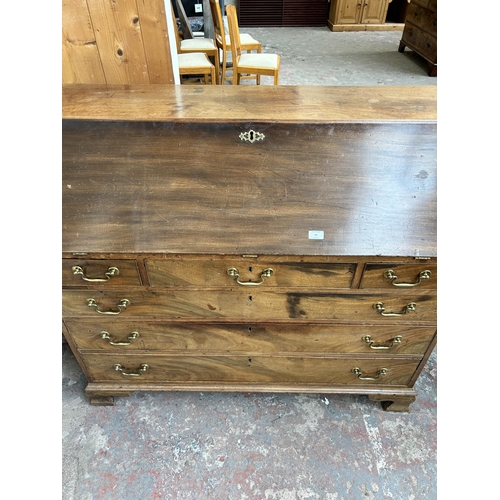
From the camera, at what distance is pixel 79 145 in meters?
1.31

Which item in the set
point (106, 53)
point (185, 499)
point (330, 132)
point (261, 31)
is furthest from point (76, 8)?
point (261, 31)

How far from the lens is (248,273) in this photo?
4.00 feet

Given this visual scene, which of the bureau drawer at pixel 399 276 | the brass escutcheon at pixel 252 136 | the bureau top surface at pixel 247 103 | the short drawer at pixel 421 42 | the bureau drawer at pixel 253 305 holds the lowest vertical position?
the bureau drawer at pixel 253 305

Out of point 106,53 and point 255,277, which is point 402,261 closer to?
point 255,277

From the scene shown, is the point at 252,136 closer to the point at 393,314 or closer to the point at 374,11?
the point at 393,314

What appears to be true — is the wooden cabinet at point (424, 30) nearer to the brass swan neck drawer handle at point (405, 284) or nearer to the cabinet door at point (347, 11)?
the cabinet door at point (347, 11)

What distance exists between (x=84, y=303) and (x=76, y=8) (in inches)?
53.9

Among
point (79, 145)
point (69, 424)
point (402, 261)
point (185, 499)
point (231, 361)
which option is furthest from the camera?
point (69, 424)

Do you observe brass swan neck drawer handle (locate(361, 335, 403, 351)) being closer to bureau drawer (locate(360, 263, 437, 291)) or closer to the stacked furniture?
bureau drawer (locate(360, 263, 437, 291))

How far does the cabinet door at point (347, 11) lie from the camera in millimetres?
6781

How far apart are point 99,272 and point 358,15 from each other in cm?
796

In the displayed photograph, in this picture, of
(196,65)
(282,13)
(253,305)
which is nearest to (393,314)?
(253,305)

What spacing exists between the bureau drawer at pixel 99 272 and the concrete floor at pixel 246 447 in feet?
2.69

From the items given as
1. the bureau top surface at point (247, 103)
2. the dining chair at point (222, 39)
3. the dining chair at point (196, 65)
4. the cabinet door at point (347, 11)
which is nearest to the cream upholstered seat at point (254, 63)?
the dining chair at point (222, 39)
